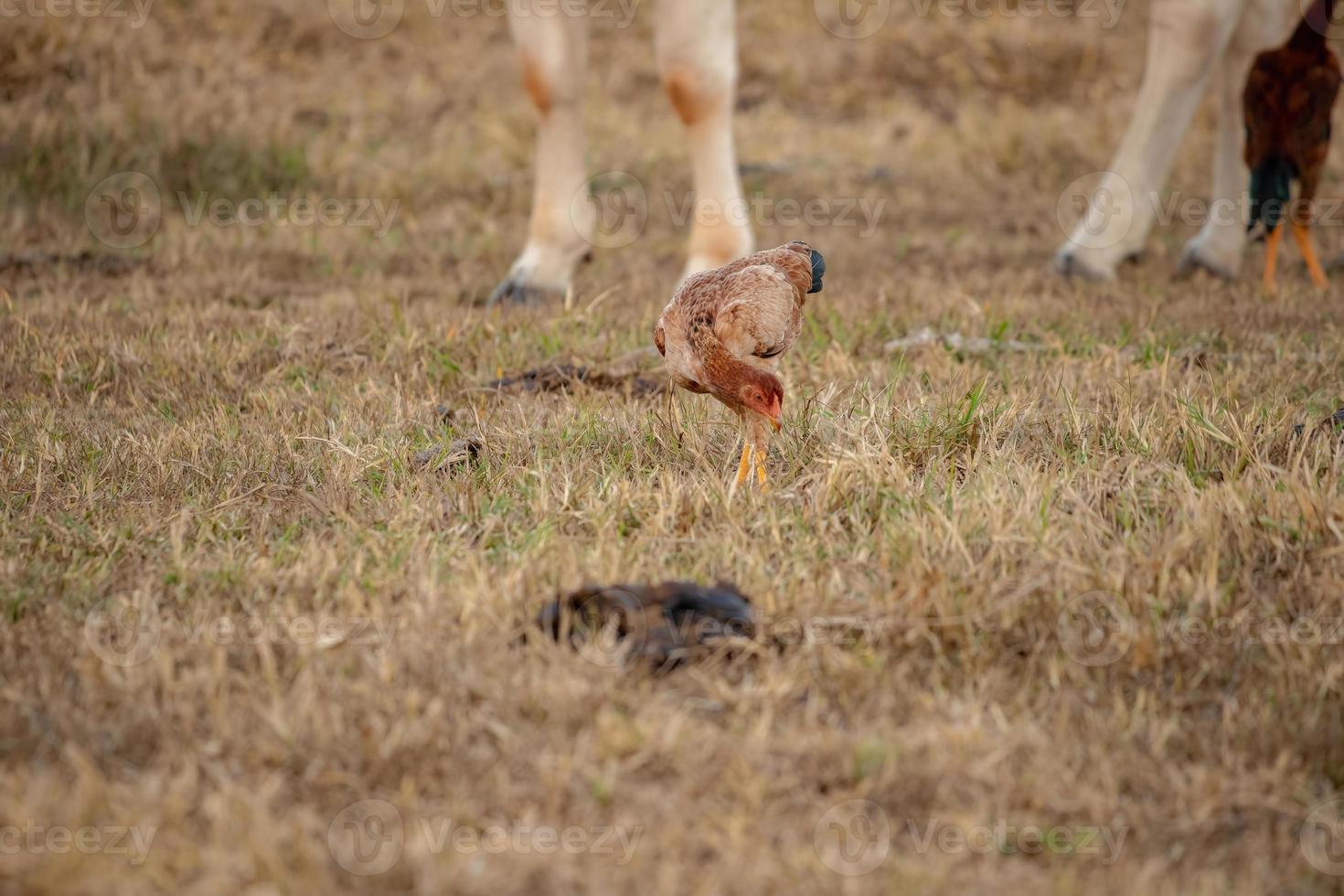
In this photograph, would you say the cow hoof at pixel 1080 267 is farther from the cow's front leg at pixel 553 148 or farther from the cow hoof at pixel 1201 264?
the cow's front leg at pixel 553 148

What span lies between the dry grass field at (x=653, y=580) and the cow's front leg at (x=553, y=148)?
0.85 ft

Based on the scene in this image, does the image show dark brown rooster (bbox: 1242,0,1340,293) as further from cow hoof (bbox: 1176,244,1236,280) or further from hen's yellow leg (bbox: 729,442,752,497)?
hen's yellow leg (bbox: 729,442,752,497)

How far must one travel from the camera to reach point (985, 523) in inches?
105

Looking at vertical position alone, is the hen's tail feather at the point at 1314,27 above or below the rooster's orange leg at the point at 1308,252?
above

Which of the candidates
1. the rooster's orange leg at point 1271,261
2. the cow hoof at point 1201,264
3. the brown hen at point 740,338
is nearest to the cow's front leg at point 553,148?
the brown hen at point 740,338

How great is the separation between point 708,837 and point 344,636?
2.74ft

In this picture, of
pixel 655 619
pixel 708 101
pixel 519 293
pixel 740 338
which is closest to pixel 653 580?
pixel 655 619

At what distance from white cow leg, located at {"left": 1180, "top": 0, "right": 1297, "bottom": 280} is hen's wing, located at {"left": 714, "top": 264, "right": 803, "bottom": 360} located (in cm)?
330

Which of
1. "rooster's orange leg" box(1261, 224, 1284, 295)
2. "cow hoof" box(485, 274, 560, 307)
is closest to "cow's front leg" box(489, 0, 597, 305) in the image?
"cow hoof" box(485, 274, 560, 307)

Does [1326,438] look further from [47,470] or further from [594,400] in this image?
[47,470]

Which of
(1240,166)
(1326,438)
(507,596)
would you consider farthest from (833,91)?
(507,596)

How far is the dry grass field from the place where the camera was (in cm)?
186

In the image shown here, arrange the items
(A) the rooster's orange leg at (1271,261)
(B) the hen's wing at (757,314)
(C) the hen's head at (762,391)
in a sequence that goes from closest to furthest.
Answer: (C) the hen's head at (762,391) → (B) the hen's wing at (757,314) → (A) the rooster's orange leg at (1271,261)

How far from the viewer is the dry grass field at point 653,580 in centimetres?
186
